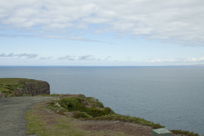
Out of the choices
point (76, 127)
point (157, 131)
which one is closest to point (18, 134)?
point (76, 127)

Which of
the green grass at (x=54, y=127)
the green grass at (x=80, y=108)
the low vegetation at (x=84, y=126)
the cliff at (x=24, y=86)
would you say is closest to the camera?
the green grass at (x=54, y=127)

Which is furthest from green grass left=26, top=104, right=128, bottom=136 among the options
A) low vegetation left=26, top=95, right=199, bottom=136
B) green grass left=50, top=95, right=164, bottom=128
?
green grass left=50, top=95, right=164, bottom=128

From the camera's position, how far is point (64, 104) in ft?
86.1

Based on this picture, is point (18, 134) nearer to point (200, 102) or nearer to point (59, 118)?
point (59, 118)

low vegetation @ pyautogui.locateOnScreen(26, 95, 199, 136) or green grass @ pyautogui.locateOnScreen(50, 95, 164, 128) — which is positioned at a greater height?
low vegetation @ pyautogui.locateOnScreen(26, 95, 199, 136)

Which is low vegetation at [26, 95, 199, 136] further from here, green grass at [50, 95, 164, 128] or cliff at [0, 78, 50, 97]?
cliff at [0, 78, 50, 97]

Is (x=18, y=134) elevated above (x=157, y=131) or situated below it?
below

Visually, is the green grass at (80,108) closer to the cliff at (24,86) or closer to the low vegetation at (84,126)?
the low vegetation at (84,126)

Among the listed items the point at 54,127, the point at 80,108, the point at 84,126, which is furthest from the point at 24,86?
the point at 84,126

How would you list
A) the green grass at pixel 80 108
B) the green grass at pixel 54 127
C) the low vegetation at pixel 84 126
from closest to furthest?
the green grass at pixel 54 127 → the low vegetation at pixel 84 126 → the green grass at pixel 80 108

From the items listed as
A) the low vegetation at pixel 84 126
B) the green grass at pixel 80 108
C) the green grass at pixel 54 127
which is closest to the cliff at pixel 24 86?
the green grass at pixel 80 108

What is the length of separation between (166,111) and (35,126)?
67.9 m

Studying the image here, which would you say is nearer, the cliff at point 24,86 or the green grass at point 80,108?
the green grass at point 80,108

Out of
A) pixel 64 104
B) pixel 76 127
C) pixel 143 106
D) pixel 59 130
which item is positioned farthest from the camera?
pixel 143 106
